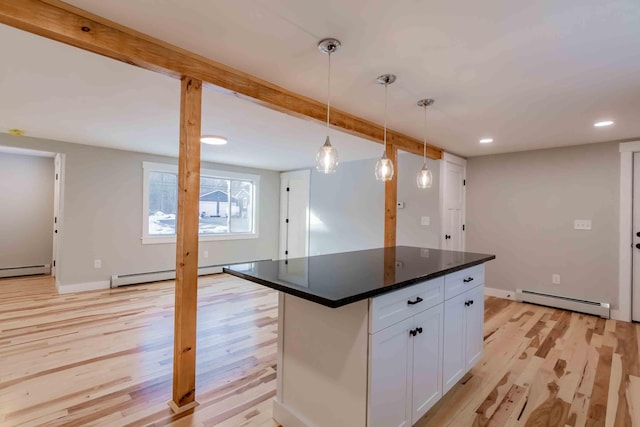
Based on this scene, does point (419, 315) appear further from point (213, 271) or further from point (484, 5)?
point (213, 271)

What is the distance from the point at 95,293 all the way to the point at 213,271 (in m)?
1.93

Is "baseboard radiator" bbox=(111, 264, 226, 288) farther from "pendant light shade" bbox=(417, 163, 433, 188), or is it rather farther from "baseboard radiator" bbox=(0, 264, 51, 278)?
"pendant light shade" bbox=(417, 163, 433, 188)

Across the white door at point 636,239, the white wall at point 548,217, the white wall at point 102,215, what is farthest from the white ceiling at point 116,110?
the white door at point 636,239

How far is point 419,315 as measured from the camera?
175 cm

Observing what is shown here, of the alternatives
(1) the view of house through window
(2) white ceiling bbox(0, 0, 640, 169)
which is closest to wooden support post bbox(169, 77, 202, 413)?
(2) white ceiling bbox(0, 0, 640, 169)

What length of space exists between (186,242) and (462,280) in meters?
1.88

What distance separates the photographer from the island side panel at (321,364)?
1.47 meters

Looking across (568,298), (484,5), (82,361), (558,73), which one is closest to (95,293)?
(82,361)

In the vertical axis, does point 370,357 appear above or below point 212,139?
below

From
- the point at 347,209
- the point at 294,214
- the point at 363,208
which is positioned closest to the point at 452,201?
the point at 363,208

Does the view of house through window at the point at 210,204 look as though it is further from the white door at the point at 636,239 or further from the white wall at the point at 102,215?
the white door at the point at 636,239

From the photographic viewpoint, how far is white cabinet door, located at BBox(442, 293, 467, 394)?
201cm

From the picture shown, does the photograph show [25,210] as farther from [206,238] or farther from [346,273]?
[346,273]

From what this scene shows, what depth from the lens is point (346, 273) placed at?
5.81ft
